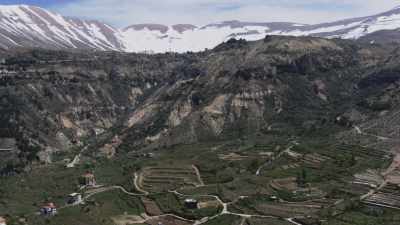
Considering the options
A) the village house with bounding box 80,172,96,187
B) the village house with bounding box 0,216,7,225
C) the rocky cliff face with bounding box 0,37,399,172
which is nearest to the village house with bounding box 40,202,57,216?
the village house with bounding box 0,216,7,225

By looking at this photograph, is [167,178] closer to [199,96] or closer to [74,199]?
[74,199]

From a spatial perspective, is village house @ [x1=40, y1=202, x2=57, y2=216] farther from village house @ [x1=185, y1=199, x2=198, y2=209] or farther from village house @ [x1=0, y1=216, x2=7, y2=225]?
village house @ [x1=185, y1=199, x2=198, y2=209]

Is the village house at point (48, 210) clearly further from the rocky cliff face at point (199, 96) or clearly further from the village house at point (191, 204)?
the rocky cliff face at point (199, 96)

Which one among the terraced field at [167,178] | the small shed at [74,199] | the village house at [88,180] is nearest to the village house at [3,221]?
the small shed at [74,199]

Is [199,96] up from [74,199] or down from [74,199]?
up

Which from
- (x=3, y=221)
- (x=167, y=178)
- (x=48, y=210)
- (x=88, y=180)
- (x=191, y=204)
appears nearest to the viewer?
(x=3, y=221)

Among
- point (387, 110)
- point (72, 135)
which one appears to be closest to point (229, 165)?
point (387, 110)

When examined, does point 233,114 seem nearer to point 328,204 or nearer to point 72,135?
point 72,135

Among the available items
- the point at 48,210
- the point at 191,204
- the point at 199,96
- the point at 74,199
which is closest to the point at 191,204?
the point at 191,204
